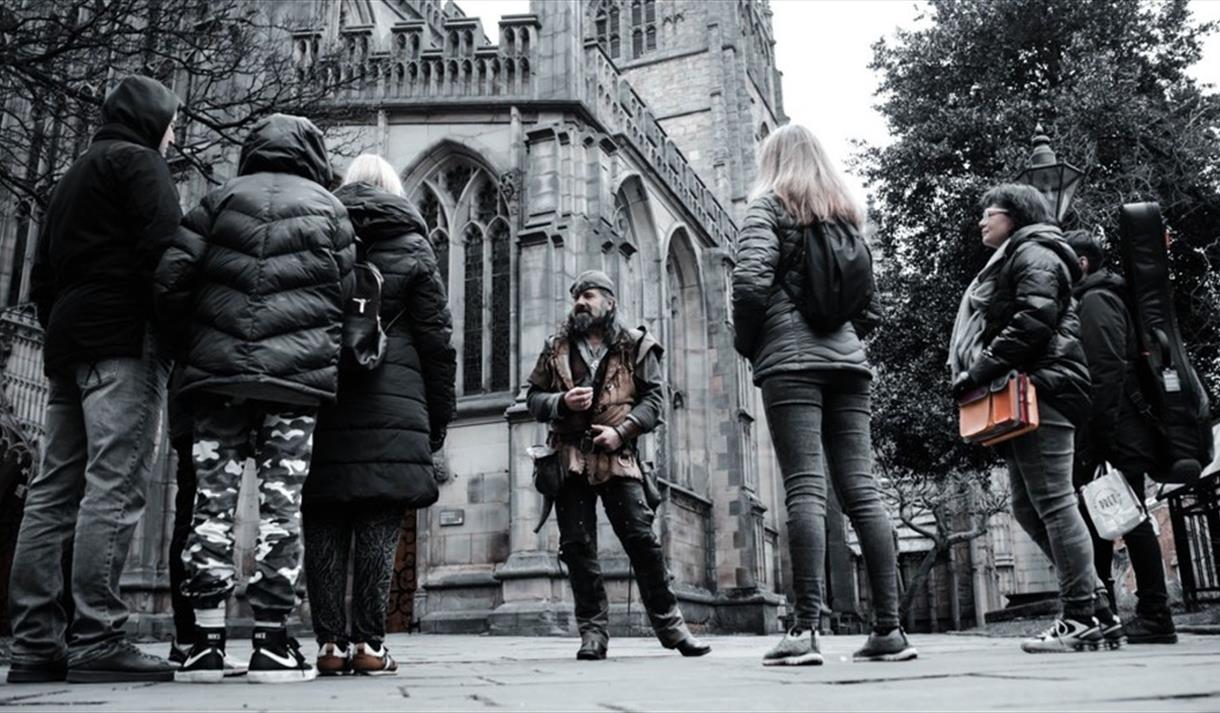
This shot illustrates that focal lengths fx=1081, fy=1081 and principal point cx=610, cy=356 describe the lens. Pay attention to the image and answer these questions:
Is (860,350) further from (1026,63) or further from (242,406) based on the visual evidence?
(1026,63)

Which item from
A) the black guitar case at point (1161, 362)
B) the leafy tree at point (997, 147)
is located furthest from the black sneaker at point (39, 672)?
the leafy tree at point (997, 147)

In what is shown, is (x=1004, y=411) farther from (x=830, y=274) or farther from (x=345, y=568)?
(x=345, y=568)

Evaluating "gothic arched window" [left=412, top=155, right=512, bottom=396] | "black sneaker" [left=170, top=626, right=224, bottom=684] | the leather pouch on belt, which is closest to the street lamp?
the leather pouch on belt

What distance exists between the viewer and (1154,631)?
226 inches

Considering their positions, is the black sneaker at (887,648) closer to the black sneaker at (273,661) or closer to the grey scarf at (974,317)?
the grey scarf at (974,317)

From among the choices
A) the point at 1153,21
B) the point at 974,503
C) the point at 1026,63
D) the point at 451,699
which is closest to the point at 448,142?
the point at 1026,63

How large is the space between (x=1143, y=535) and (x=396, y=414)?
161 inches

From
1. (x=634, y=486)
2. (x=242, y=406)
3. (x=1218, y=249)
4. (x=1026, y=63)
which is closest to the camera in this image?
(x=242, y=406)

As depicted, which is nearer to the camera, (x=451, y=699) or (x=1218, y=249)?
(x=451, y=699)

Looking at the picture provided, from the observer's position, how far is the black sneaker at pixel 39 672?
3934mm

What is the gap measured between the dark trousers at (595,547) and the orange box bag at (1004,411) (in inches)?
65.6

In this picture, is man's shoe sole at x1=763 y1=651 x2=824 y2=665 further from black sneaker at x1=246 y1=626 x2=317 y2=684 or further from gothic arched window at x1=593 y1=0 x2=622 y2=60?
gothic arched window at x1=593 y1=0 x2=622 y2=60

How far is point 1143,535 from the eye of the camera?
5.86 meters

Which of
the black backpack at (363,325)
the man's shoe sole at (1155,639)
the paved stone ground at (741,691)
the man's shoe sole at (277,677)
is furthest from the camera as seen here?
the man's shoe sole at (1155,639)
